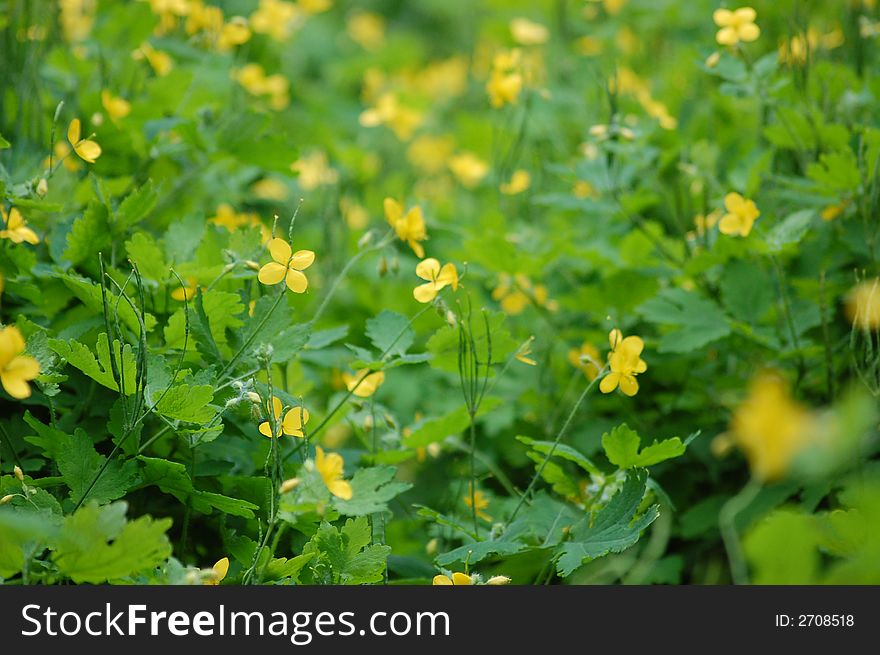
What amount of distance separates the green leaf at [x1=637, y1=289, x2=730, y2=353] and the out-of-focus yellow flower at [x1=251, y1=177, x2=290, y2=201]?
4.42 feet

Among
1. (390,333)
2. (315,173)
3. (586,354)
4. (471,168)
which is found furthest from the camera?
(315,173)

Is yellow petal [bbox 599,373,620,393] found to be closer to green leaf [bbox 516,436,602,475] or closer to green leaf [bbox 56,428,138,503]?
green leaf [bbox 516,436,602,475]

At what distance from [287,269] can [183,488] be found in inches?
14.6

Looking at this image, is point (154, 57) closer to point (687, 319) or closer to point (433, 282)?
point (433, 282)

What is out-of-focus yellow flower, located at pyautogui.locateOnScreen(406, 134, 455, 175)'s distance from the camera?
3.39m

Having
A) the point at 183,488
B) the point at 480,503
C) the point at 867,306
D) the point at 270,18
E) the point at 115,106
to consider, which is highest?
the point at 270,18

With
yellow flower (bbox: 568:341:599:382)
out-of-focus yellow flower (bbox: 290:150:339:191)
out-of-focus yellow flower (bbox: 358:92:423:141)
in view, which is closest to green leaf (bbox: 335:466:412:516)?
yellow flower (bbox: 568:341:599:382)

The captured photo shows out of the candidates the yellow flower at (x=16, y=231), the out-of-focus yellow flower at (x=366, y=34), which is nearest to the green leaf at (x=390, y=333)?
the yellow flower at (x=16, y=231)

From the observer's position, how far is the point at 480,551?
1.31 m

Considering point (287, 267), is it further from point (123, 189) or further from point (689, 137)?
point (689, 137)

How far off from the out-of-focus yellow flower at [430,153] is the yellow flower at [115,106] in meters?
1.54

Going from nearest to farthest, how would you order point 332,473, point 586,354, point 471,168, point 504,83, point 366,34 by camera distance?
point 332,473 < point 586,354 < point 504,83 < point 471,168 < point 366,34

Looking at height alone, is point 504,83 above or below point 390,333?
above

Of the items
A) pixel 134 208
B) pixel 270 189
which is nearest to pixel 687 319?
pixel 134 208
